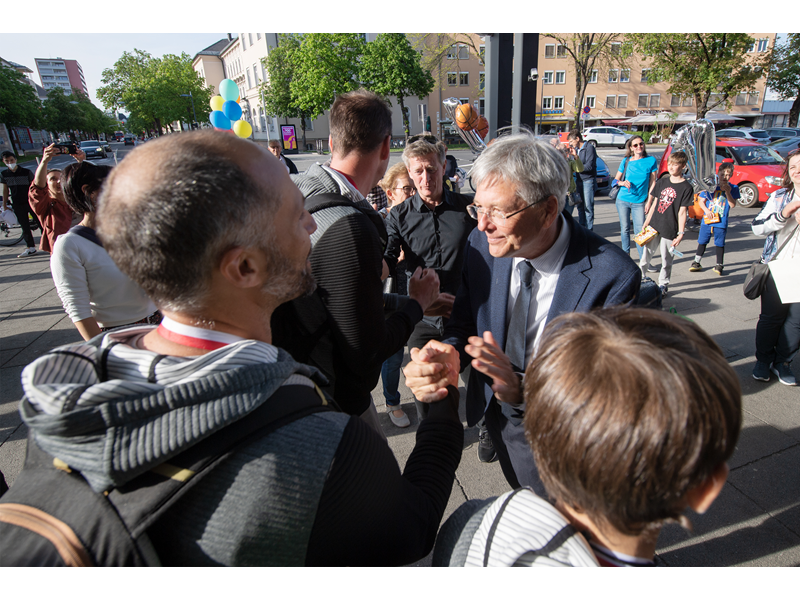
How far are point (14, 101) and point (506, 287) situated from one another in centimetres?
5291

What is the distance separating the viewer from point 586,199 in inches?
332

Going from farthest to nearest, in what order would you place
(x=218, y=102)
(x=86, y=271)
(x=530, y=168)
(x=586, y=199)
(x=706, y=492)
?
(x=586, y=199) → (x=218, y=102) → (x=86, y=271) → (x=530, y=168) → (x=706, y=492)

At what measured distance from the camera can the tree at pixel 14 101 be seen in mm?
37156

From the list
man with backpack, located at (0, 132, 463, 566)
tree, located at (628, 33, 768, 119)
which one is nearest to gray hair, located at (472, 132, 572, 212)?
man with backpack, located at (0, 132, 463, 566)

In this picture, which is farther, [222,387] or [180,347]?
[180,347]

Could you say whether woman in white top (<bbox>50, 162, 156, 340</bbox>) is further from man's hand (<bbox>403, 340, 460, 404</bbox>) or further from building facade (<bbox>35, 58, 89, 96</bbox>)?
building facade (<bbox>35, 58, 89, 96</bbox>)

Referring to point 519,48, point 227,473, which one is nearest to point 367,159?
point 227,473

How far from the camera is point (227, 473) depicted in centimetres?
75

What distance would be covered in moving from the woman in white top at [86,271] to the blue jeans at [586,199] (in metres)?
8.04

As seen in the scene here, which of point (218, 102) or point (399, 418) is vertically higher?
point (218, 102)

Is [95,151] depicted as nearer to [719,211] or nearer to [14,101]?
[14,101]

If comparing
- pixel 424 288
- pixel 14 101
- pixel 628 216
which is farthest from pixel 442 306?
pixel 14 101
